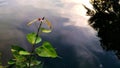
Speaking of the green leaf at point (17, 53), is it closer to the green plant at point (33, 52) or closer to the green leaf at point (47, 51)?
the green plant at point (33, 52)

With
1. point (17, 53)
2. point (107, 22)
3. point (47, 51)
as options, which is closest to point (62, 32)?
point (107, 22)

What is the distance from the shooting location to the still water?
14258 millimetres

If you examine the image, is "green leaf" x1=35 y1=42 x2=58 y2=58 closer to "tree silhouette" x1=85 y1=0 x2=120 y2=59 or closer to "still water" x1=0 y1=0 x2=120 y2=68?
"still water" x1=0 y1=0 x2=120 y2=68

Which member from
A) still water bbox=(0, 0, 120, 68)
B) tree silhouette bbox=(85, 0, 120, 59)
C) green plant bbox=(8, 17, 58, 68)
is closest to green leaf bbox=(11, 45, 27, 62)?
green plant bbox=(8, 17, 58, 68)

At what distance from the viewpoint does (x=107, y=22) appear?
65.4 ft

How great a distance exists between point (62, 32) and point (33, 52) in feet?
56.4

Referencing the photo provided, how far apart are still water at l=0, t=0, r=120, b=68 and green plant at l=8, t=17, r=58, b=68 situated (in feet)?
38.9

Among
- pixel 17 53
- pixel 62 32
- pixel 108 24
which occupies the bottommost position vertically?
pixel 62 32

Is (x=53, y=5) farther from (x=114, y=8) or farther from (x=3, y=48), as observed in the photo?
(x=3, y=48)

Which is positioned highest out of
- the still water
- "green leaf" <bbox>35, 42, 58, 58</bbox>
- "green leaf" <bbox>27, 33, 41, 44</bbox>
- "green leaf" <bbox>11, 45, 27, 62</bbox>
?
"green leaf" <bbox>27, 33, 41, 44</bbox>

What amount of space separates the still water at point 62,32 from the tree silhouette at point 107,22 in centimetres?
52

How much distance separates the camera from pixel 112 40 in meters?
17.1

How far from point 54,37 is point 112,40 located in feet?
12.0

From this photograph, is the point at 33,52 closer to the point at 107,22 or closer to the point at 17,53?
the point at 17,53
